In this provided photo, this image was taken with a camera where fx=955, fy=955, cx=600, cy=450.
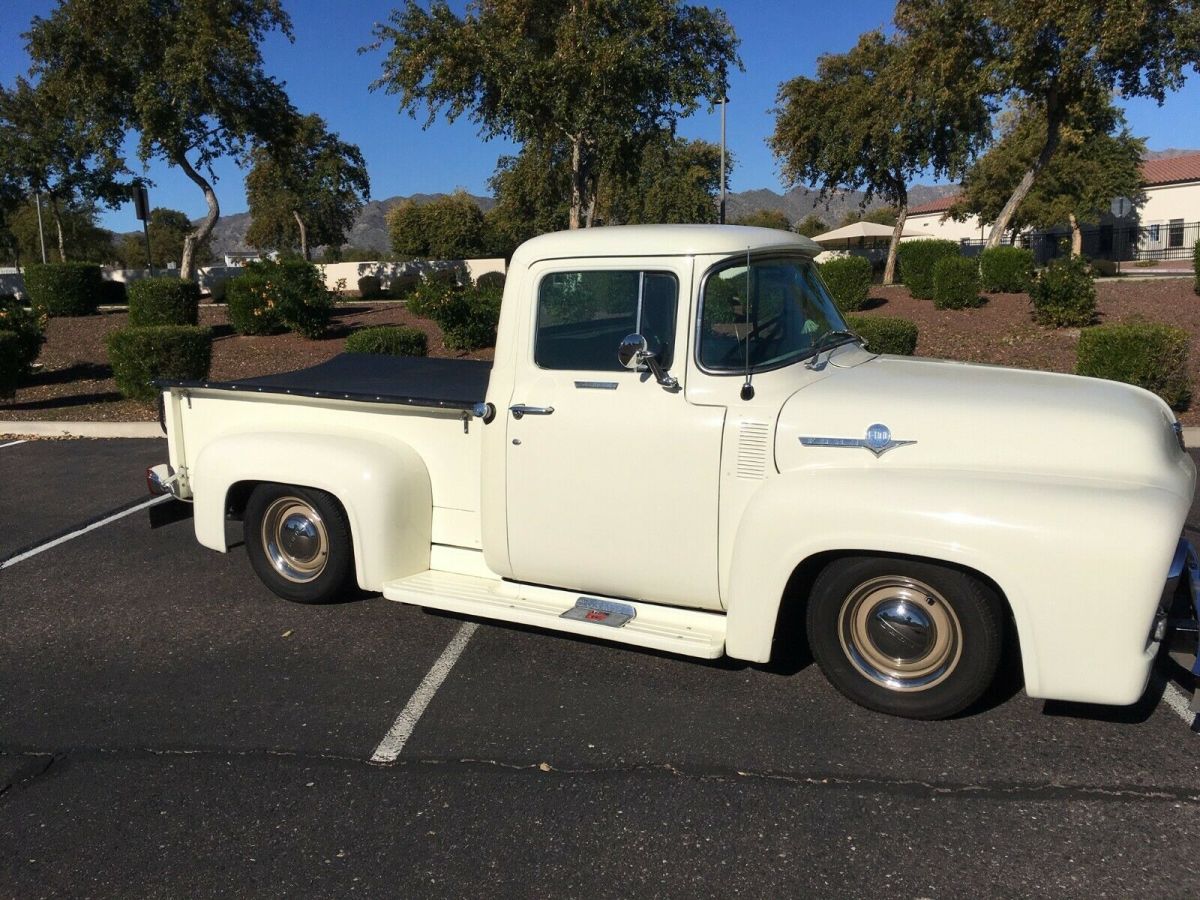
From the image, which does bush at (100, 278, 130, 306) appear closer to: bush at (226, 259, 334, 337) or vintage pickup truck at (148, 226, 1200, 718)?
bush at (226, 259, 334, 337)

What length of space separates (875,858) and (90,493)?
7.16 metres

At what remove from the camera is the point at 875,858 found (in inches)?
118

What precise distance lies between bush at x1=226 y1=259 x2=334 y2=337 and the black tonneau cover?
11442mm

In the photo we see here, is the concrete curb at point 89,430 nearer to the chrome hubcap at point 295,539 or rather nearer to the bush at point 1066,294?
the chrome hubcap at point 295,539

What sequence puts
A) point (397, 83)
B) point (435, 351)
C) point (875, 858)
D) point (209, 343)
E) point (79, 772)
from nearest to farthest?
point (875, 858) < point (79, 772) < point (209, 343) < point (435, 351) < point (397, 83)

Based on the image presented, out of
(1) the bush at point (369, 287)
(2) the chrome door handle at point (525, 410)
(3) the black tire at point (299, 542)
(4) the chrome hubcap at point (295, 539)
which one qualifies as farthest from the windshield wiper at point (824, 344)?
(1) the bush at point (369, 287)

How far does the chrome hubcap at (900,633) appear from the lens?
3.64m

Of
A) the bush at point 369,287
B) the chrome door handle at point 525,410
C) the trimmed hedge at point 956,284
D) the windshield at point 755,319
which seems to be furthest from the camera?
the bush at point 369,287

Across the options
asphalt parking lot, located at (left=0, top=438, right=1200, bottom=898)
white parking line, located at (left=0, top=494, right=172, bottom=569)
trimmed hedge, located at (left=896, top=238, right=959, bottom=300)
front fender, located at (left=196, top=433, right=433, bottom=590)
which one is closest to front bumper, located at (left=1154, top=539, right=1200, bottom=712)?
asphalt parking lot, located at (left=0, top=438, right=1200, bottom=898)

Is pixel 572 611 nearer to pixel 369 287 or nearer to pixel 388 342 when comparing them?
pixel 388 342

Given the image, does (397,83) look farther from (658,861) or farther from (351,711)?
(658,861)

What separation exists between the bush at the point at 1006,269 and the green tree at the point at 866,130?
27.7 feet

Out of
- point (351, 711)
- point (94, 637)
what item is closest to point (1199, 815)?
point (351, 711)

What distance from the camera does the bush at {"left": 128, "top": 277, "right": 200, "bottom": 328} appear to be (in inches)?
679
